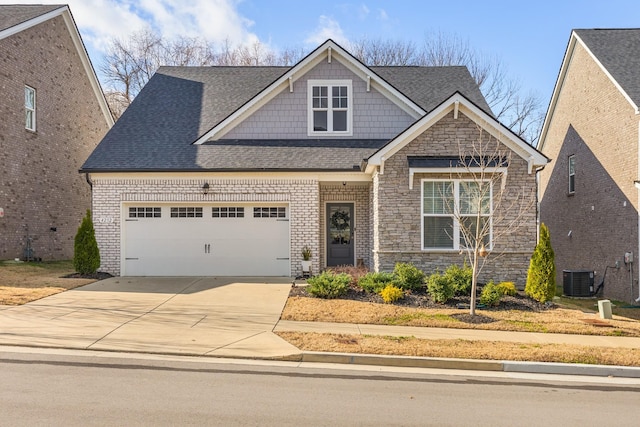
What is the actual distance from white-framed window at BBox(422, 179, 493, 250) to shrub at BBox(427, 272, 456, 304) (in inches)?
81.2

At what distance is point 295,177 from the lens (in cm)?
1586

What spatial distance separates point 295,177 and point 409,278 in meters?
5.02

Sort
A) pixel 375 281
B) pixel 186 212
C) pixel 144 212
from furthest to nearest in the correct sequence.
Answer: pixel 186 212, pixel 144 212, pixel 375 281

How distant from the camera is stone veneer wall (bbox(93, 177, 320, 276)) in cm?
1577

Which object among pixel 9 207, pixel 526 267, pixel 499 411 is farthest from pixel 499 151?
pixel 9 207

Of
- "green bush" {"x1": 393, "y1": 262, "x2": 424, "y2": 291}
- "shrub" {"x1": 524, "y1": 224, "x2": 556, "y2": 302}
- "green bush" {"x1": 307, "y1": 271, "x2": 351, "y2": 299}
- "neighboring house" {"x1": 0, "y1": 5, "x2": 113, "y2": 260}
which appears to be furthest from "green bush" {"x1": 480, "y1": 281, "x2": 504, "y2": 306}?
"neighboring house" {"x1": 0, "y1": 5, "x2": 113, "y2": 260}

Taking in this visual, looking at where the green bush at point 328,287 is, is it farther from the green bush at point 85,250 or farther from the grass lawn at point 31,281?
the green bush at point 85,250

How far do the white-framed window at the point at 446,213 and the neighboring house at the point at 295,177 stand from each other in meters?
0.05

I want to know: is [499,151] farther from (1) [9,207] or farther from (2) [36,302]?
(1) [9,207]

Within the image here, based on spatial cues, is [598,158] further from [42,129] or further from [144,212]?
[42,129]

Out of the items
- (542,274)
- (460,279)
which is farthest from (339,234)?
(542,274)

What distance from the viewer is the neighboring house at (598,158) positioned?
→ 15.7 meters

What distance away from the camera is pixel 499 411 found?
596cm

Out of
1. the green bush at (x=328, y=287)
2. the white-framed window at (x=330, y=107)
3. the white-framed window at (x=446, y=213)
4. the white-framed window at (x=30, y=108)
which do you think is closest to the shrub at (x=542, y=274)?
the white-framed window at (x=446, y=213)
